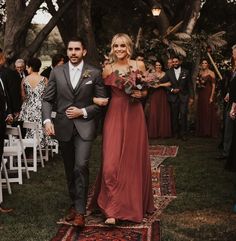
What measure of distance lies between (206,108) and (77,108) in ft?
31.9

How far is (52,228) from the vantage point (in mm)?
6375

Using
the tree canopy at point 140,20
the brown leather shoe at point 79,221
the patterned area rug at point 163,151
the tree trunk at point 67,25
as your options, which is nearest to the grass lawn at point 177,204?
the brown leather shoe at point 79,221

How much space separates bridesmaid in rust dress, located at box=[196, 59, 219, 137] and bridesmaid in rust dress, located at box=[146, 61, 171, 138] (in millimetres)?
914

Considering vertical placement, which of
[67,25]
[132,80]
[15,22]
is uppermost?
[67,25]

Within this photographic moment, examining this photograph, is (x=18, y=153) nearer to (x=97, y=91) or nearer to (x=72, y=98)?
(x=72, y=98)

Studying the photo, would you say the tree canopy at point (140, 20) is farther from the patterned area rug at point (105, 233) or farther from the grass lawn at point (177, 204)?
the patterned area rug at point (105, 233)

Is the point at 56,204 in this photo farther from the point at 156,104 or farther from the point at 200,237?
the point at 156,104

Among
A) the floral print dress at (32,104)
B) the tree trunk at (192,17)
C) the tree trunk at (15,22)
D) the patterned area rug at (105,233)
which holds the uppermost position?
the tree trunk at (192,17)

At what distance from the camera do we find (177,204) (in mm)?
7527

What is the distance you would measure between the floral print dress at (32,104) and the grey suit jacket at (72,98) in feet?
14.2

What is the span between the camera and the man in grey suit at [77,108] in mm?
6375

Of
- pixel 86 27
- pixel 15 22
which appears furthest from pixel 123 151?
pixel 86 27

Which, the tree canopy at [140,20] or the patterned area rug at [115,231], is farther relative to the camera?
the tree canopy at [140,20]

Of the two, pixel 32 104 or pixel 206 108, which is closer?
pixel 32 104
